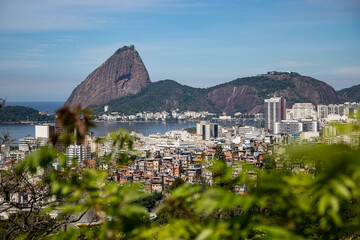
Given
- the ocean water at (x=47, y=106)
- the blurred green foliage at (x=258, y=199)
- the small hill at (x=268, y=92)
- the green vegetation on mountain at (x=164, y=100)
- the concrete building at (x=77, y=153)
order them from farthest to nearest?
the green vegetation on mountain at (x=164, y=100) → the small hill at (x=268, y=92) → the concrete building at (x=77, y=153) → the ocean water at (x=47, y=106) → the blurred green foliage at (x=258, y=199)

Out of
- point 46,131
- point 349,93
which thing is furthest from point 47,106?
point 349,93

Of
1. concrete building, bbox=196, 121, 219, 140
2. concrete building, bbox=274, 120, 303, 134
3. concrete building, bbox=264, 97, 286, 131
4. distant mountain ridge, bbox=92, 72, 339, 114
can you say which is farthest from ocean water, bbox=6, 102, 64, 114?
concrete building, bbox=264, 97, 286, 131

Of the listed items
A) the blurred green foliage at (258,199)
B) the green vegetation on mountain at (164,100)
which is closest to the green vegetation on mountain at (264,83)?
the green vegetation on mountain at (164,100)

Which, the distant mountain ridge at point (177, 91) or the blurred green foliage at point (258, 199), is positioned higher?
the distant mountain ridge at point (177, 91)

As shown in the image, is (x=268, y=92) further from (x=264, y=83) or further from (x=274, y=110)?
(x=274, y=110)

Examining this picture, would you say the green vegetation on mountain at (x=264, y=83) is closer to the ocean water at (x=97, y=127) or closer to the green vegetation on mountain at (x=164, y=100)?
the green vegetation on mountain at (x=164, y=100)

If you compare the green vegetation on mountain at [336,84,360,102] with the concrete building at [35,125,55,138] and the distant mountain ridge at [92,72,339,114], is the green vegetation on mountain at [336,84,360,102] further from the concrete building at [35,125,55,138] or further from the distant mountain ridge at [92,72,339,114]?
the concrete building at [35,125,55,138]
